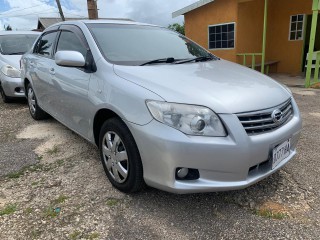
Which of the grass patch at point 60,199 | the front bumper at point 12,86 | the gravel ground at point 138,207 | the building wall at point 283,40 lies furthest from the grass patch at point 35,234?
the building wall at point 283,40

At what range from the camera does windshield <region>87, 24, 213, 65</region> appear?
312 centimetres

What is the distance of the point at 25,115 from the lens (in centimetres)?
587

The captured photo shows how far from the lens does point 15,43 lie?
7.42 meters

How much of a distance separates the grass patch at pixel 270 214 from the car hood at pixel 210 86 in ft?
2.88

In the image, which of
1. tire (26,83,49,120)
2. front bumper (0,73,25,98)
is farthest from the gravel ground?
front bumper (0,73,25,98)

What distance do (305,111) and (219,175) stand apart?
4130 mm

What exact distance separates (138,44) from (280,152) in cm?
186

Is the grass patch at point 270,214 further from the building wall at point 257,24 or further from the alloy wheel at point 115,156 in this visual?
the building wall at point 257,24

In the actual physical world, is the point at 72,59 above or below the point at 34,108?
above

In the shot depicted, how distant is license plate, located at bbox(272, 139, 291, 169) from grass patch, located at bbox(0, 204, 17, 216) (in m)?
2.27

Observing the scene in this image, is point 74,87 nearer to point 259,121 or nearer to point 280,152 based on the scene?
point 259,121

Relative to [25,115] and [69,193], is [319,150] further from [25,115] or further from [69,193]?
[25,115]

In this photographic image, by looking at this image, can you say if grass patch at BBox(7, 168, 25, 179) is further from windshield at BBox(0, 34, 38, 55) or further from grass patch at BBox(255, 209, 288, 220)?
windshield at BBox(0, 34, 38, 55)

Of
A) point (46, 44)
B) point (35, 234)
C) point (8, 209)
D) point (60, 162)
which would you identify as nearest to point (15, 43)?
point (46, 44)
